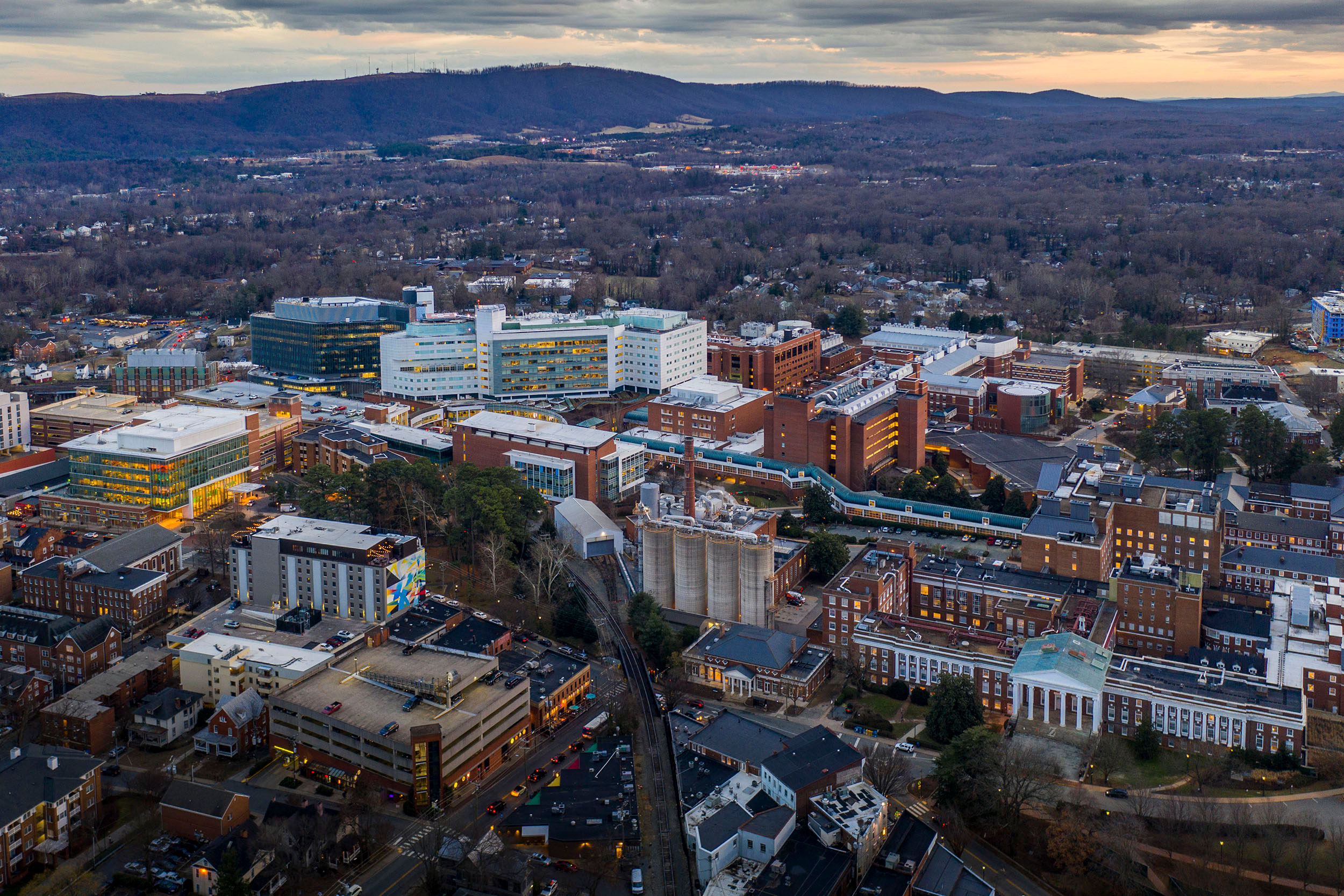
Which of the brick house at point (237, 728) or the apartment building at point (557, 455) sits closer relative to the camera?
the brick house at point (237, 728)

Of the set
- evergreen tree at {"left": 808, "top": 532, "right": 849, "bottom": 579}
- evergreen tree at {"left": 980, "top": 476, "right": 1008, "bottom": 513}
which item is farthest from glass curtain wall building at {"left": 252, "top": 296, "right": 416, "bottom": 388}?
evergreen tree at {"left": 980, "top": 476, "right": 1008, "bottom": 513}

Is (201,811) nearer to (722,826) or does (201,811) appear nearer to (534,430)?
(722,826)

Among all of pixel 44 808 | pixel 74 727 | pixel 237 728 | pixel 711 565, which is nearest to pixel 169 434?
pixel 74 727

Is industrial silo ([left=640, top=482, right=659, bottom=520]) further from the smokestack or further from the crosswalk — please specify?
the crosswalk

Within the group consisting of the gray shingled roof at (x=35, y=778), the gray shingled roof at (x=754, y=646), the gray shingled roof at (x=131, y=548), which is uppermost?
the gray shingled roof at (x=131, y=548)

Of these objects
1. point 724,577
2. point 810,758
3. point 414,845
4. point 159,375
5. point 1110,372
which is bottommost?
point 414,845

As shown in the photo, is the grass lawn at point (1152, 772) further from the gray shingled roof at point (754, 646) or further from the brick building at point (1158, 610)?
the gray shingled roof at point (754, 646)

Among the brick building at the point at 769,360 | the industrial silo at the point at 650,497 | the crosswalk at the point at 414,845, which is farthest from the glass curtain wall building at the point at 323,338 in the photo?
the crosswalk at the point at 414,845
